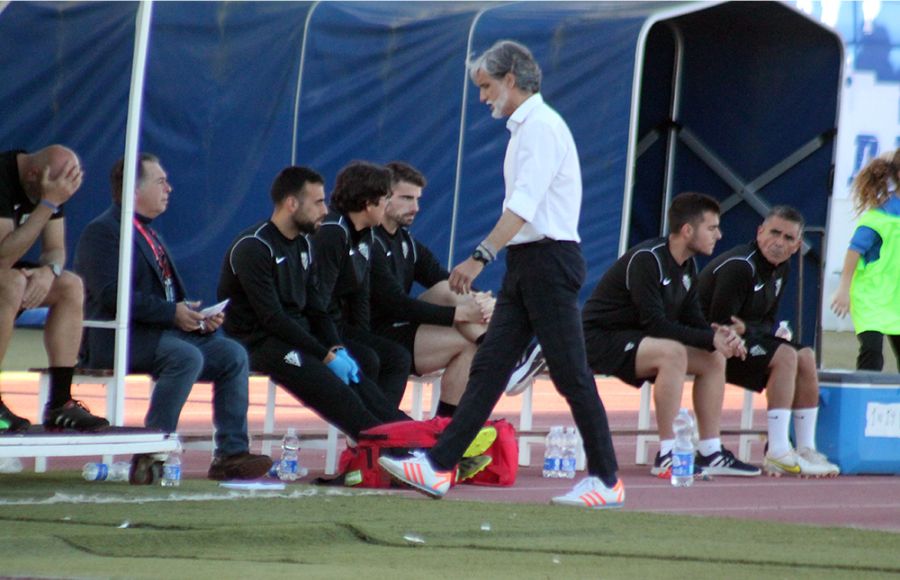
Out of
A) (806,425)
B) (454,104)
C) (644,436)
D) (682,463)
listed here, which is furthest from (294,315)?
(454,104)

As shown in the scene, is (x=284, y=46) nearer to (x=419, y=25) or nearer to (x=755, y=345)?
(x=419, y=25)

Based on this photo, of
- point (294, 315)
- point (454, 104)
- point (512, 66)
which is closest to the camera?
Answer: point (512, 66)

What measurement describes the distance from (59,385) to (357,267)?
1857mm

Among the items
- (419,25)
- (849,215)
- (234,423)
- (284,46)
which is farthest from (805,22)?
(849,215)

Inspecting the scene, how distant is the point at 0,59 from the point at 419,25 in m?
4.85

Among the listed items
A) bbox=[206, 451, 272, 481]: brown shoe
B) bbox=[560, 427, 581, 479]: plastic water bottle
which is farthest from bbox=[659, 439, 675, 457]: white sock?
bbox=[206, 451, 272, 481]: brown shoe

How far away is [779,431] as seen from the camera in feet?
33.0

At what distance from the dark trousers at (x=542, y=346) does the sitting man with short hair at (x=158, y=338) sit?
48.8 inches

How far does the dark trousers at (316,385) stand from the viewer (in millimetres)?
8617

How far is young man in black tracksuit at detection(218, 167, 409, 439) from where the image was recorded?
28.3 feet

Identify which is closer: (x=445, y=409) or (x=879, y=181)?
(x=445, y=409)

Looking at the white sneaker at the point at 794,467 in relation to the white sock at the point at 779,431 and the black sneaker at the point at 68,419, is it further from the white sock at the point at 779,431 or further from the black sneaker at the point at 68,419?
the black sneaker at the point at 68,419

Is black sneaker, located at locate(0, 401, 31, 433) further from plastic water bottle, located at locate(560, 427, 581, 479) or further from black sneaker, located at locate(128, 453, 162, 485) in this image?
plastic water bottle, located at locate(560, 427, 581, 479)

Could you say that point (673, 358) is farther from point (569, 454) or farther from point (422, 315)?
point (422, 315)
